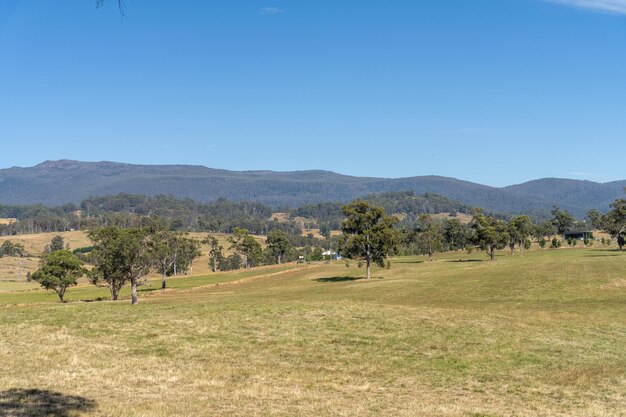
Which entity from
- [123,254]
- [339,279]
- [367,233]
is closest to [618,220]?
[367,233]

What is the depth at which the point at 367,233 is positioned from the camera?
356 ft

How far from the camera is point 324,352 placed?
33625mm

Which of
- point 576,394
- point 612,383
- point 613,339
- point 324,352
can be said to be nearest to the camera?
point 576,394

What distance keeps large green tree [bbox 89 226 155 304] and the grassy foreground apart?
103 feet

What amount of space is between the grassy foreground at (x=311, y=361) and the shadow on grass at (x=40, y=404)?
0.21 ft

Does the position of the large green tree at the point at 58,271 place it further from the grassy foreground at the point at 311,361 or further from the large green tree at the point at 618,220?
the large green tree at the point at 618,220

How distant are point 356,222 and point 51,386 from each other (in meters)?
89.5

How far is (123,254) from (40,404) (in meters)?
59.9

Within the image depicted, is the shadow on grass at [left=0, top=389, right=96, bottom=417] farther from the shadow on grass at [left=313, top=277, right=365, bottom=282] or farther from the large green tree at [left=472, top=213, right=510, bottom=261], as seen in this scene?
the large green tree at [left=472, top=213, right=510, bottom=261]

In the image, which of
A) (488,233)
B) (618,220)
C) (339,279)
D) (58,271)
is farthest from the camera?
(618,220)

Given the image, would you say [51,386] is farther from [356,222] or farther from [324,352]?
[356,222]

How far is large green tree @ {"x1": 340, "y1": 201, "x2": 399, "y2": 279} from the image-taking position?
10750cm

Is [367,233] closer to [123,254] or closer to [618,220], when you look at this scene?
[123,254]

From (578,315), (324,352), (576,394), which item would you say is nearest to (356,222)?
(578,315)
